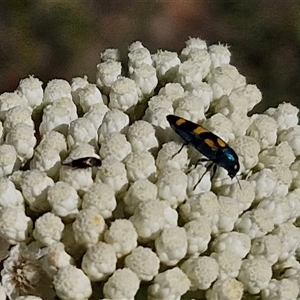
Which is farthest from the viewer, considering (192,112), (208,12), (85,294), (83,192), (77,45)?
(208,12)

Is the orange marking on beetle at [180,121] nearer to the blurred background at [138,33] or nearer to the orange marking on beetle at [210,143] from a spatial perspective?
the orange marking on beetle at [210,143]

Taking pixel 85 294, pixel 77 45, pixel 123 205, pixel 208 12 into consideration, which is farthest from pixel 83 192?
pixel 208 12

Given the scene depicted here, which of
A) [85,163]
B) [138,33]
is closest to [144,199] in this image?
Answer: [85,163]

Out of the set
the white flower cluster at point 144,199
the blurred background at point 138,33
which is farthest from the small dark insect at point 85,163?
the blurred background at point 138,33

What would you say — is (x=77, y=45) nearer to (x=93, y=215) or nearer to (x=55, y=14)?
(x=55, y=14)

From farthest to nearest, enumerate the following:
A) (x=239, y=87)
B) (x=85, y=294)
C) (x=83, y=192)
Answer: (x=239, y=87), (x=83, y=192), (x=85, y=294)
